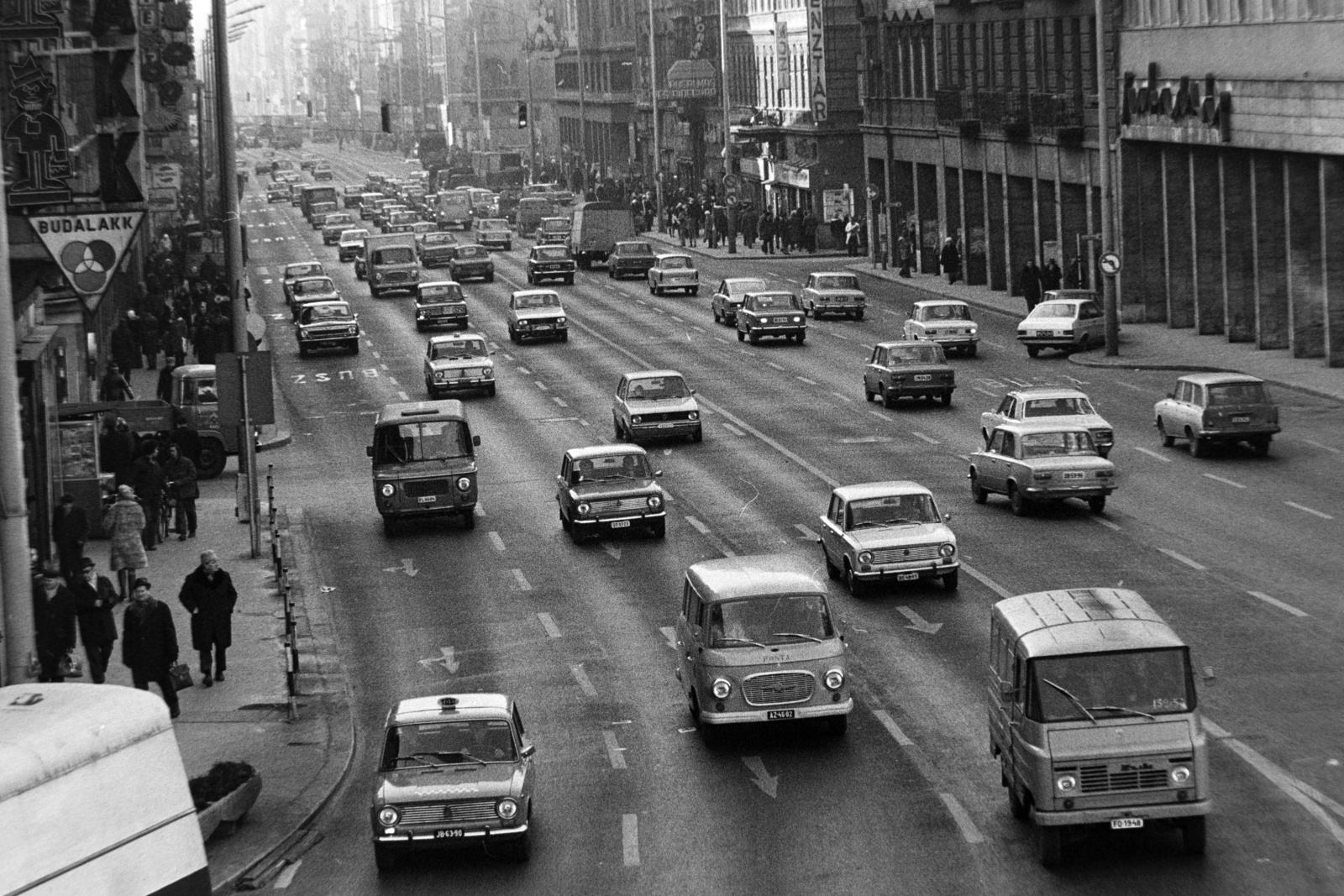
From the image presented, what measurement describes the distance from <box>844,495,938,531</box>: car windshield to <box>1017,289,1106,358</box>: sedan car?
29202mm

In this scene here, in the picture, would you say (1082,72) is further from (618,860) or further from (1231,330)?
(618,860)

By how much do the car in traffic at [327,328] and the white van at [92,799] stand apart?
5569cm

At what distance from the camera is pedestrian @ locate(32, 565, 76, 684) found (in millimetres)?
25453

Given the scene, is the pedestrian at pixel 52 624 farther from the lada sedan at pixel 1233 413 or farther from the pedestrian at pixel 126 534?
the lada sedan at pixel 1233 413

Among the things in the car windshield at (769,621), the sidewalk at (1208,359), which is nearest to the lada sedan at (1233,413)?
the sidewalk at (1208,359)

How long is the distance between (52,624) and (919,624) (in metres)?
11.3

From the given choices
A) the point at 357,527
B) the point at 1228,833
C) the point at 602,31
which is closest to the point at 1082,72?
the point at 357,527

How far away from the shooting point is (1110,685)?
19.6 meters

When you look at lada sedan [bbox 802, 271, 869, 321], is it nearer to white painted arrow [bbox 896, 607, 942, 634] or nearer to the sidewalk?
the sidewalk

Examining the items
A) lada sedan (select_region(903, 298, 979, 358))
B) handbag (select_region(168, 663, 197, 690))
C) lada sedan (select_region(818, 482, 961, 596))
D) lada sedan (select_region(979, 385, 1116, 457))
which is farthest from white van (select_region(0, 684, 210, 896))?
lada sedan (select_region(903, 298, 979, 358))

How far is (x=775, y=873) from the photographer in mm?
19906

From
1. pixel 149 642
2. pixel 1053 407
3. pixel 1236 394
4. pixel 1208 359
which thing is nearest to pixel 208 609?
pixel 149 642

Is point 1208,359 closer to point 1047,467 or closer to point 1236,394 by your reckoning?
point 1236,394

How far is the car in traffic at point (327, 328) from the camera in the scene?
68.8 m
